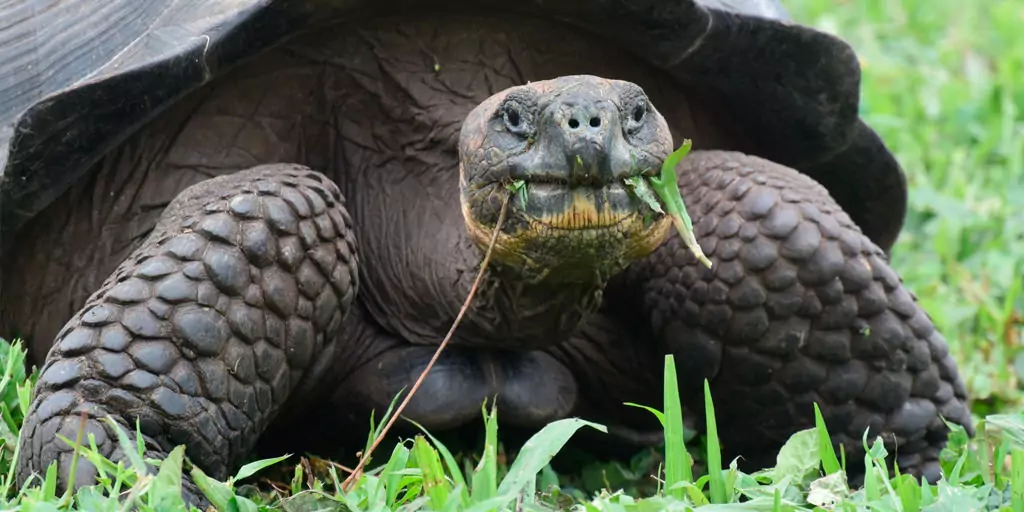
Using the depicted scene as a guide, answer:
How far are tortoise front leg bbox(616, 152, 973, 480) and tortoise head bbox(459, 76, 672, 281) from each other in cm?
59

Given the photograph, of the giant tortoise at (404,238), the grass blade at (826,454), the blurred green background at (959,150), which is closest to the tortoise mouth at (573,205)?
the giant tortoise at (404,238)

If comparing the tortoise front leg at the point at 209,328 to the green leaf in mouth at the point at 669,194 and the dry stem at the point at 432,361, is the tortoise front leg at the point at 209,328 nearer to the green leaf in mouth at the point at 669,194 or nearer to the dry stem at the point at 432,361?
the dry stem at the point at 432,361

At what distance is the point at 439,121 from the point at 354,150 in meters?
0.23

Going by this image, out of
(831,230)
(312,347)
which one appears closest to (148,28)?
(312,347)

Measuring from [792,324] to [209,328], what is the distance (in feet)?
4.48

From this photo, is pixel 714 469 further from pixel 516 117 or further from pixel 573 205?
pixel 516 117

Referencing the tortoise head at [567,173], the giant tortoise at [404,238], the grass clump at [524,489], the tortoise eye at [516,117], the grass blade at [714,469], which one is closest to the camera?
the grass clump at [524,489]

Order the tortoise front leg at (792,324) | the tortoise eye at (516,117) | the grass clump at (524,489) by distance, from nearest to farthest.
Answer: the grass clump at (524,489) < the tortoise eye at (516,117) < the tortoise front leg at (792,324)

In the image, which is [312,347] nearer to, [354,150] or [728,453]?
[354,150]

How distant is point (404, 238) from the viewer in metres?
3.75

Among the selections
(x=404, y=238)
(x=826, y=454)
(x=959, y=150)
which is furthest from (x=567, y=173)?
(x=959, y=150)

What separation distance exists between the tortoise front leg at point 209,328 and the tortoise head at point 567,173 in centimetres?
41

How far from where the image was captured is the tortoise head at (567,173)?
2826 mm

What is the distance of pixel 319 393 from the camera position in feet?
12.2
